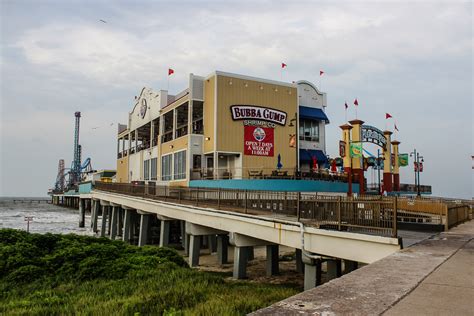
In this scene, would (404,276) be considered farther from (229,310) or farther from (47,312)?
(47,312)

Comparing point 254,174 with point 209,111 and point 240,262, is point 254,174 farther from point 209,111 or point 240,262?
point 240,262

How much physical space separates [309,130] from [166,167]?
57.1 ft

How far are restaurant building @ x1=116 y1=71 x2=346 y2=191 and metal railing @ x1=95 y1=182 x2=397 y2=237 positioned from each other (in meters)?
11.6

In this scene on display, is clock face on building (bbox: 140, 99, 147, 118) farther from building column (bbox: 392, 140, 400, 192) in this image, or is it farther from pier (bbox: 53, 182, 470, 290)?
building column (bbox: 392, 140, 400, 192)

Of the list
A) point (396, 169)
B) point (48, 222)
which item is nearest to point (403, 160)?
point (396, 169)

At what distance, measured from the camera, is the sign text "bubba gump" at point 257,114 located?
37.9 meters

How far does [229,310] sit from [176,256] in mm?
9656

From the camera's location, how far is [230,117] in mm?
37594

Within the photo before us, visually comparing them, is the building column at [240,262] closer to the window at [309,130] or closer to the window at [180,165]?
the window at [180,165]

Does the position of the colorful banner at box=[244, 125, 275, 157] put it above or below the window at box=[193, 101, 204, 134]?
below

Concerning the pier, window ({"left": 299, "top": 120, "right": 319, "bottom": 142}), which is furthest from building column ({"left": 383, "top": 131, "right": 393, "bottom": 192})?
the pier

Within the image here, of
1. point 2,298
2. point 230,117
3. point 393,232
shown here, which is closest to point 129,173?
point 230,117

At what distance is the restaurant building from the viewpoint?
37.0 meters

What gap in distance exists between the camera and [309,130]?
44781 millimetres
